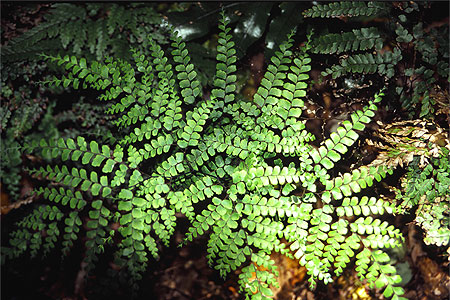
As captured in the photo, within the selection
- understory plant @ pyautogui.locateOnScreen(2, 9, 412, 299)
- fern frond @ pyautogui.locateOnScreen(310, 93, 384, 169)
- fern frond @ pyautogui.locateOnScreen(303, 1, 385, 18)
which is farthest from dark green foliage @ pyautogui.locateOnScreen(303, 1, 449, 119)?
fern frond @ pyautogui.locateOnScreen(310, 93, 384, 169)

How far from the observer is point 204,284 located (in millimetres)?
2734

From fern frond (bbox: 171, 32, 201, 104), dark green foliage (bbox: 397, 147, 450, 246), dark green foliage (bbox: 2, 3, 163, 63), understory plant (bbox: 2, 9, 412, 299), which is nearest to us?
understory plant (bbox: 2, 9, 412, 299)

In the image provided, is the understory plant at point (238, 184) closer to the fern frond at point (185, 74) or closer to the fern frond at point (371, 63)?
the fern frond at point (185, 74)

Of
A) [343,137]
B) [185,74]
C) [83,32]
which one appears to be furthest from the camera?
[83,32]

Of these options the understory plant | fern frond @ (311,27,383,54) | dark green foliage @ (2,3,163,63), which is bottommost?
the understory plant

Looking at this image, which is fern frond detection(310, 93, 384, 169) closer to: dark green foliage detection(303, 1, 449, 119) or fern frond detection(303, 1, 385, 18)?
dark green foliage detection(303, 1, 449, 119)

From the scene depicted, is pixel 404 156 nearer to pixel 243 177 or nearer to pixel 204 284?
pixel 243 177

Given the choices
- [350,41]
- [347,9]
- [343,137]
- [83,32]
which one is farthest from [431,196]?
[83,32]

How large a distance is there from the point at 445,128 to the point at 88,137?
266cm

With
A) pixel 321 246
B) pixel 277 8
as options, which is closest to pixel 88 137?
pixel 277 8

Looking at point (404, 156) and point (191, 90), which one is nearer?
point (404, 156)

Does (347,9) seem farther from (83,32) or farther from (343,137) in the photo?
(83,32)

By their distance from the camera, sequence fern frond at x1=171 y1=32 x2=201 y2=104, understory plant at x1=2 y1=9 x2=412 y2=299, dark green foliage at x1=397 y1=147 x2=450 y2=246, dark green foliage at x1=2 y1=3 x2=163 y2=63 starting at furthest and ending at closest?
dark green foliage at x1=2 y1=3 x2=163 y2=63 → fern frond at x1=171 y1=32 x2=201 y2=104 → dark green foliage at x1=397 y1=147 x2=450 y2=246 → understory plant at x1=2 y1=9 x2=412 y2=299

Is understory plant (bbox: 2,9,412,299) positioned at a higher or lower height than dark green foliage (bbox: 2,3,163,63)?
lower
